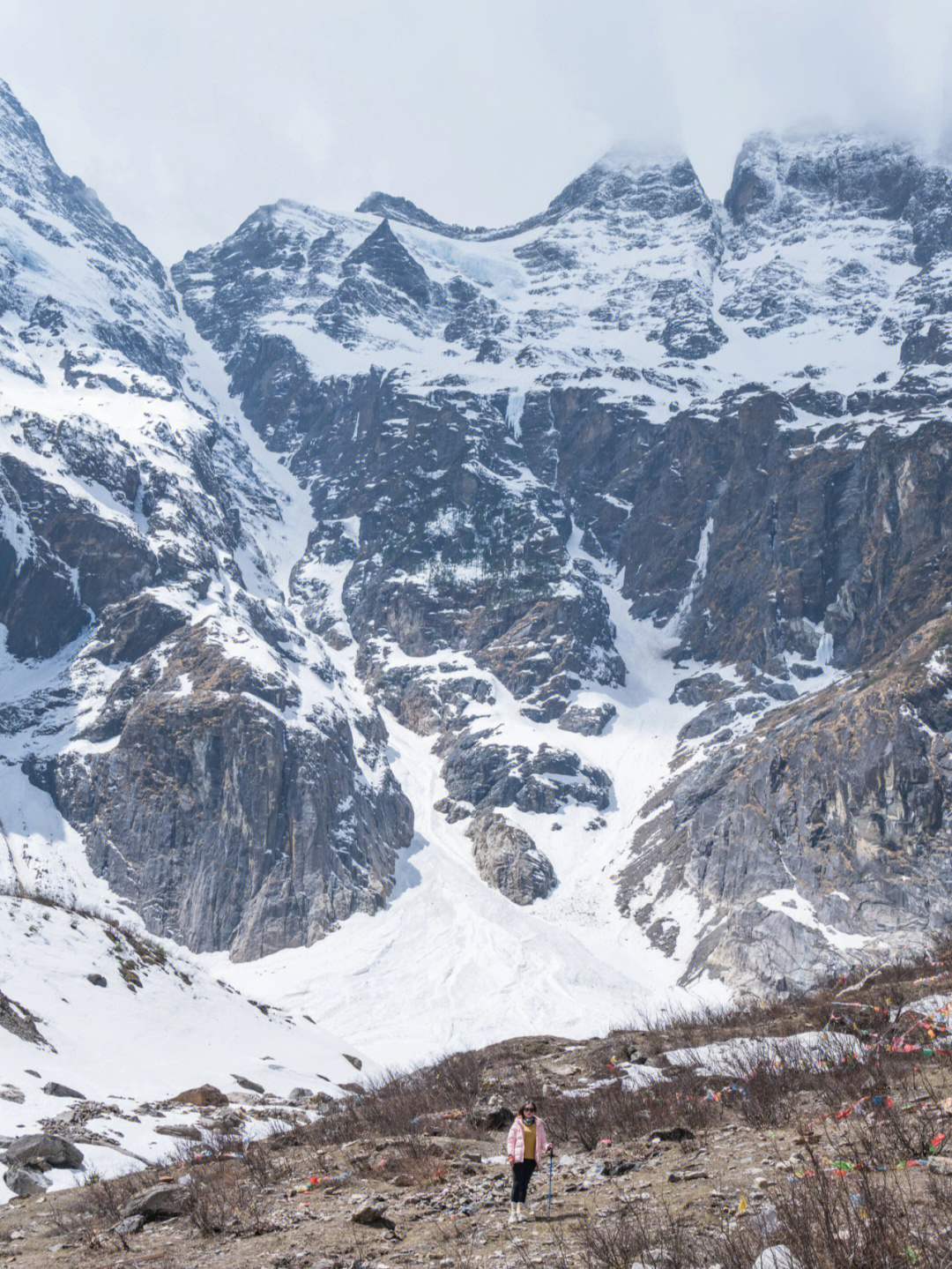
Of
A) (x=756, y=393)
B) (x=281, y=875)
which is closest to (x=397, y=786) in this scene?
(x=281, y=875)

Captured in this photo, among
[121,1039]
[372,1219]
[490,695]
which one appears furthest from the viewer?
[490,695]

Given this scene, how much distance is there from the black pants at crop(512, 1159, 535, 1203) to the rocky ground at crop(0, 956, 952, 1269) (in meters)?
0.20

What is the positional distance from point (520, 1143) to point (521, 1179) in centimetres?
34

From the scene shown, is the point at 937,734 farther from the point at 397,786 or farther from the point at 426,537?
the point at 426,537

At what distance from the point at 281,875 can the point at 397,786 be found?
2605 centimetres

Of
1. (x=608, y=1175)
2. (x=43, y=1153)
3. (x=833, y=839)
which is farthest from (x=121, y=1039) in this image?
(x=833, y=839)

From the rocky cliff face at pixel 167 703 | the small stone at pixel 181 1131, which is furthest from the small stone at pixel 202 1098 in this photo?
the rocky cliff face at pixel 167 703

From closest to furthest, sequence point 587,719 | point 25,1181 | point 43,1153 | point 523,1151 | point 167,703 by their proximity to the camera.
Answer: point 523,1151
point 25,1181
point 43,1153
point 167,703
point 587,719

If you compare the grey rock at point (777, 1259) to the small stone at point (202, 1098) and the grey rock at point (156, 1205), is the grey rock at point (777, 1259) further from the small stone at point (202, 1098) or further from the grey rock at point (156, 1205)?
the small stone at point (202, 1098)

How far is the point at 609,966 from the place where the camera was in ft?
292

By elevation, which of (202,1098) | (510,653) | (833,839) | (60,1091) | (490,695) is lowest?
(202,1098)

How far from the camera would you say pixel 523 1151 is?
9602 millimetres

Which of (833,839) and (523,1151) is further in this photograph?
(833,839)

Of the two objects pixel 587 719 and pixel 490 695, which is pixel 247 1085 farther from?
pixel 490 695
